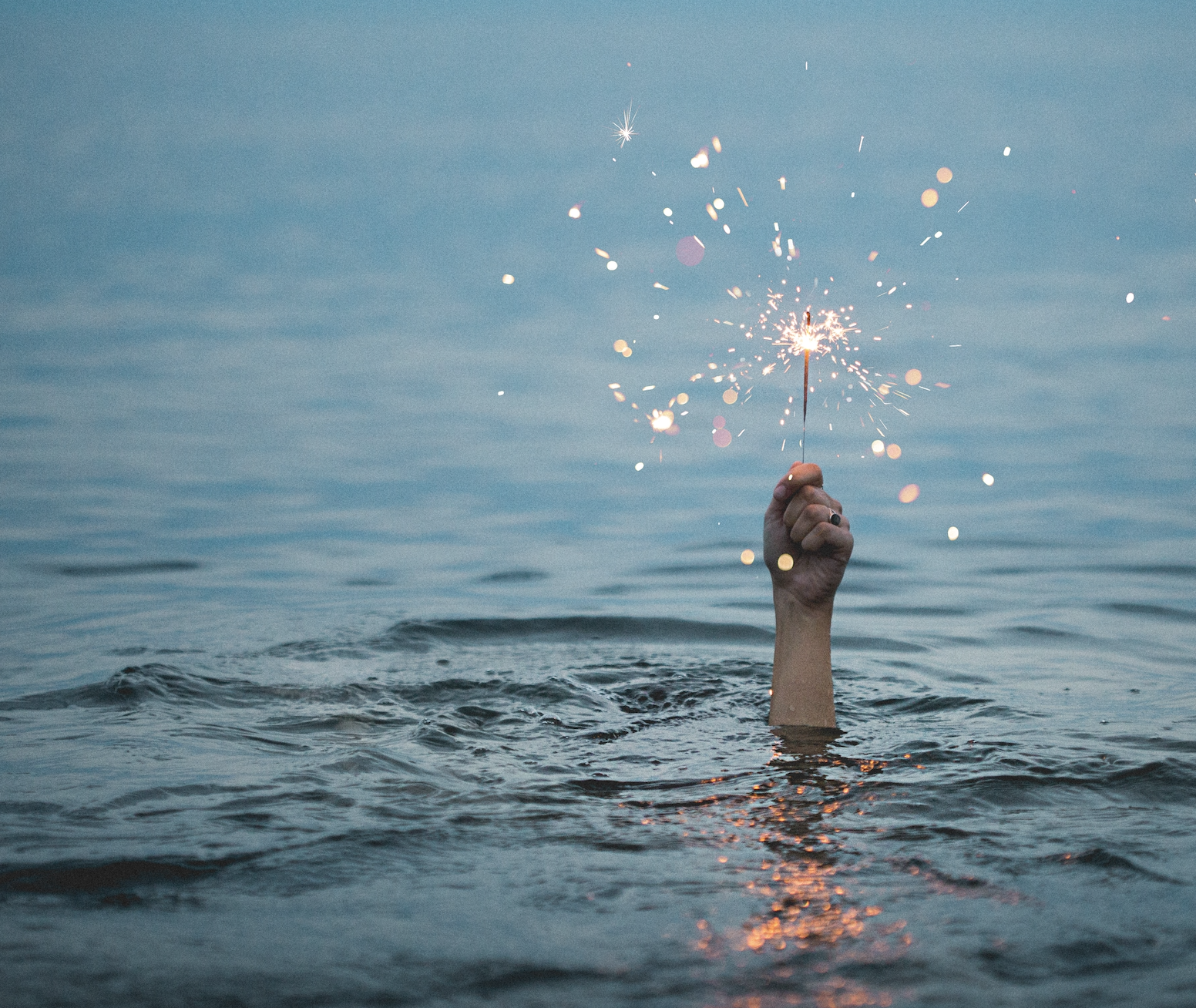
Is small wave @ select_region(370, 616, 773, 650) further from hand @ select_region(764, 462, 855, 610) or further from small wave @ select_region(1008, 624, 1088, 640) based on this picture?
hand @ select_region(764, 462, 855, 610)

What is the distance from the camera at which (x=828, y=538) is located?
4.91 m

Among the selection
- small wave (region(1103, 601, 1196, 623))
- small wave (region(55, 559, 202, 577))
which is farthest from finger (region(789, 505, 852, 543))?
small wave (region(55, 559, 202, 577))

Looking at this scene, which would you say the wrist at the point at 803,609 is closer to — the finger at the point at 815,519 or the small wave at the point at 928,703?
the finger at the point at 815,519

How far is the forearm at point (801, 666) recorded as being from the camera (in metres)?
5.18

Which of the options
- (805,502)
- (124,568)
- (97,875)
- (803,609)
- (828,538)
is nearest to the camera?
(97,875)

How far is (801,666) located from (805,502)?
0.72m

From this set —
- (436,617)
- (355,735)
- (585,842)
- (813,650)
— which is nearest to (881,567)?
(436,617)

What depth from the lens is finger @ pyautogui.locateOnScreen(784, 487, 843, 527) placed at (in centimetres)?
505

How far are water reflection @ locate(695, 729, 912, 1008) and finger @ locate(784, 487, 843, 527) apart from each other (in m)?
0.95

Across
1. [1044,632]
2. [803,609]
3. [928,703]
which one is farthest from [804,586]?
[1044,632]

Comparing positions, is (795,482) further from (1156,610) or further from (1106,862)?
(1156,610)

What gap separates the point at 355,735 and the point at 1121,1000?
3314 mm

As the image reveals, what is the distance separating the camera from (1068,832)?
4.10 metres

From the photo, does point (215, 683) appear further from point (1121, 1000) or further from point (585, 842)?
point (1121, 1000)
